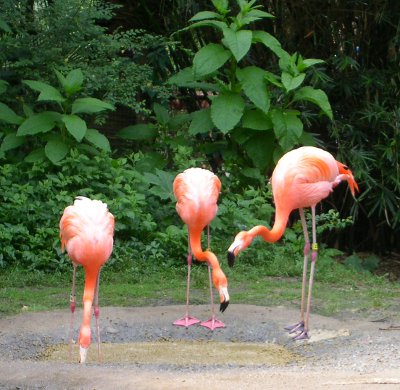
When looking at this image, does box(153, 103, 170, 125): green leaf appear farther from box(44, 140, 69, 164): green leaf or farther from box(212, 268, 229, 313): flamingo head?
box(212, 268, 229, 313): flamingo head

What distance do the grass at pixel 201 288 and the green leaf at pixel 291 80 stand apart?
148 centimetres

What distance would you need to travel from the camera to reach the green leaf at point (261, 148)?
8.08 meters

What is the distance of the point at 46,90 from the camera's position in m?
7.83

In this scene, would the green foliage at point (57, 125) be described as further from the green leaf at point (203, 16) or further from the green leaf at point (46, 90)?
the green leaf at point (203, 16)

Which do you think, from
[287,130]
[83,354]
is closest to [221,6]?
[287,130]

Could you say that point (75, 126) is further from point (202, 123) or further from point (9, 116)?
point (202, 123)

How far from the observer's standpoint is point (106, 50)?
8.56 metres

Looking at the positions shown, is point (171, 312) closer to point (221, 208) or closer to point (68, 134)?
point (221, 208)

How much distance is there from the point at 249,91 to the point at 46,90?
1785 mm

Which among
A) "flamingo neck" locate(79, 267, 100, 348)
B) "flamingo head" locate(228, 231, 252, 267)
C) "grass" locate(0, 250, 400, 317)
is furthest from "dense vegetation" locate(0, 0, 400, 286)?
"flamingo neck" locate(79, 267, 100, 348)

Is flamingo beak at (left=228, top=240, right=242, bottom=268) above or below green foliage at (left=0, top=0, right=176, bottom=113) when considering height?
below

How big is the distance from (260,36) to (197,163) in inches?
56.0

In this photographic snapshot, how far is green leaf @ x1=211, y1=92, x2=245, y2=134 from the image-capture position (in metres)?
7.79

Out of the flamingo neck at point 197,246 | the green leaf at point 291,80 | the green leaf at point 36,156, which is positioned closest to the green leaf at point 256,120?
the green leaf at point 291,80
